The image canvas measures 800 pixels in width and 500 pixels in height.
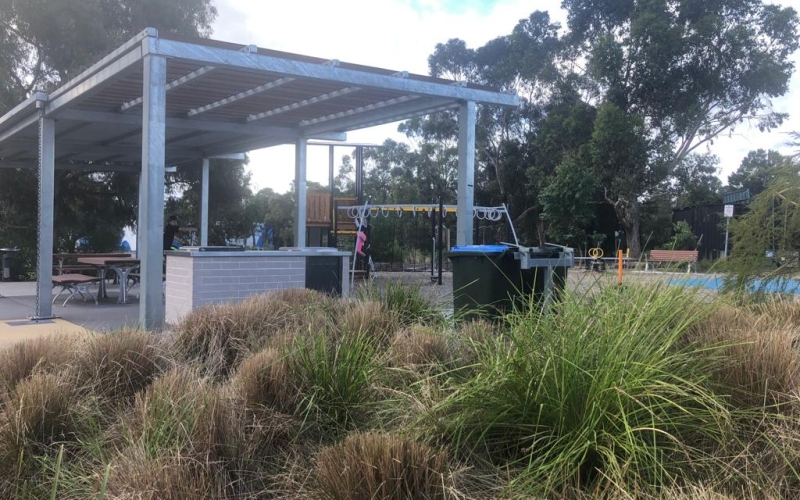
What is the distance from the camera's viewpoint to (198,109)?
10961 mm

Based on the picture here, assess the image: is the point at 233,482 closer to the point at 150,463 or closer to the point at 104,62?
the point at 150,463

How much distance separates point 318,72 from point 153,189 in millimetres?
2388

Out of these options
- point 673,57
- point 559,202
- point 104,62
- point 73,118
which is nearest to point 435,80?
point 104,62

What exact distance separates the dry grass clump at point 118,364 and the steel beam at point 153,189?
9.65 feet

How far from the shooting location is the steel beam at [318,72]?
7254 millimetres

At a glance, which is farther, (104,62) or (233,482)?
(104,62)

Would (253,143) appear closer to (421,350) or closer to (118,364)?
(118,364)

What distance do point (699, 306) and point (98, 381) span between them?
11.1 ft

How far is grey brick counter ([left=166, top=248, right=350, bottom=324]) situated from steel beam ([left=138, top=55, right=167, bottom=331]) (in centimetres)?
66

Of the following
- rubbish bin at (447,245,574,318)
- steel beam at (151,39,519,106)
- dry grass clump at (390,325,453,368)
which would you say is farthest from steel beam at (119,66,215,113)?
dry grass clump at (390,325,453,368)

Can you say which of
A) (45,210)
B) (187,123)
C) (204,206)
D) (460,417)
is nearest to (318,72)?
(187,123)

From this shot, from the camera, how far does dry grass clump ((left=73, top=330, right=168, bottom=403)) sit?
151 inches

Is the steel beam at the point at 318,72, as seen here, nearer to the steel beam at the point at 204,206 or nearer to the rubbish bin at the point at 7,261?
the steel beam at the point at 204,206

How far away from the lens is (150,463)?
247cm
